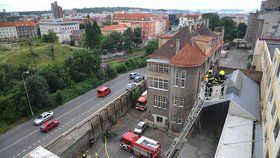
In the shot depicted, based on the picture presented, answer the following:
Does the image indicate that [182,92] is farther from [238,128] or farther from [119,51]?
[119,51]

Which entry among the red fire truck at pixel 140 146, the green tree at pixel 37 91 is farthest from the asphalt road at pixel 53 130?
the red fire truck at pixel 140 146

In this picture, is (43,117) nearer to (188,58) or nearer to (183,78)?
(183,78)

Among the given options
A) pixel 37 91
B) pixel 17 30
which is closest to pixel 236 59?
pixel 37 91


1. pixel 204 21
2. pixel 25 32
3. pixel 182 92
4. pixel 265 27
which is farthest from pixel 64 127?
pixel 25 32

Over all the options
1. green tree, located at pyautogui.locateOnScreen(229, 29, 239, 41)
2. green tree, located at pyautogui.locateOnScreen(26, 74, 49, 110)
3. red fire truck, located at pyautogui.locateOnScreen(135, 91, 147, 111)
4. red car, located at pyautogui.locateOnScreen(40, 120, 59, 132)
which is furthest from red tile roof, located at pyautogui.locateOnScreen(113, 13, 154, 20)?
red car, located at pyautogui.locateOnScreen(40, 120, 59, 132)

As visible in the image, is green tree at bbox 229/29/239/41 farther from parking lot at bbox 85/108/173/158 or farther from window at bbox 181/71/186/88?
window at bbox 181/71/186/88
